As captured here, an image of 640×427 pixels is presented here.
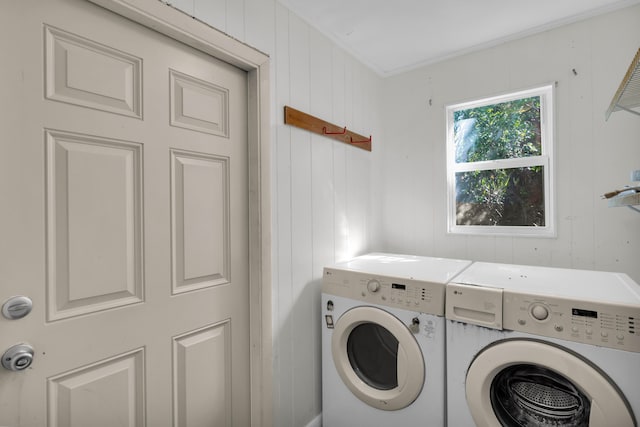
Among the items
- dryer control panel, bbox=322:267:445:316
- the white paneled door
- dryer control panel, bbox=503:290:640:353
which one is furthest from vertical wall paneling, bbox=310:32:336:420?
dryer control panel, bbox=503:290:640:353

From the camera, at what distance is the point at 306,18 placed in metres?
1.78

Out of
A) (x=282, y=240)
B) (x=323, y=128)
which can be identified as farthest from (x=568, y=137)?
(x=282, y=240)

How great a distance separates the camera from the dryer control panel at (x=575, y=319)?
3.50 ft

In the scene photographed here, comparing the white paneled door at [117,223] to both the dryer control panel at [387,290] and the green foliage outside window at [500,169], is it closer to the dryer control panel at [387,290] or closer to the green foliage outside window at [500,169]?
the dryer control panel at [387,290]

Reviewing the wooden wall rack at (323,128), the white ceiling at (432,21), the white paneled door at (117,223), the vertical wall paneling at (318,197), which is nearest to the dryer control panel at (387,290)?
the vertical wall paneling at (318,197)

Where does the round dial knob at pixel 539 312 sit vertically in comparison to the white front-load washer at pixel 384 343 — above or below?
above

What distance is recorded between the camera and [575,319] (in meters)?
1.14

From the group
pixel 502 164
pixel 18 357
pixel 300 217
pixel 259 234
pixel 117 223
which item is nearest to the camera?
pixel 18 357

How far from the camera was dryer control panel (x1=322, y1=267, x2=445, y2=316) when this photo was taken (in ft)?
4.71

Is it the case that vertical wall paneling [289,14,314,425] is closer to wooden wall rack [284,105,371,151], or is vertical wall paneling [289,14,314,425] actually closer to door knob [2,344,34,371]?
wooden wall rack [284,105,371,151]

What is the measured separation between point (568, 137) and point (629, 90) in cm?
58

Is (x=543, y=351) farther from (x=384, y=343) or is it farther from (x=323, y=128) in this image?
(x=323, y=128)

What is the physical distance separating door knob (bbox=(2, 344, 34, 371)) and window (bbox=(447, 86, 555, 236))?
2.35m

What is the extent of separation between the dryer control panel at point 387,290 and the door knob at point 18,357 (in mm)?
1247
